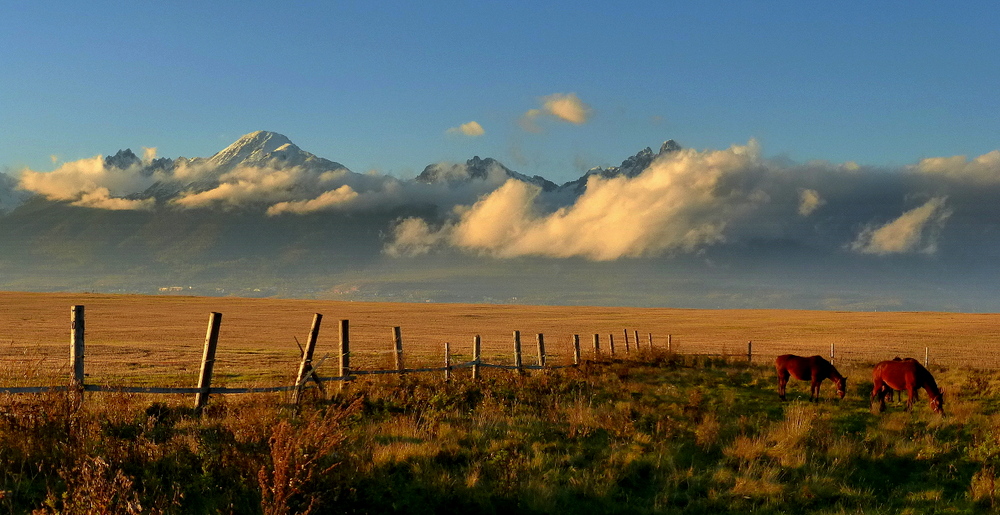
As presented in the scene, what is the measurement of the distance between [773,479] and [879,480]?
2.08 meters

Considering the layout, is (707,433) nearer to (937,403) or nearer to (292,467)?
(937,403)

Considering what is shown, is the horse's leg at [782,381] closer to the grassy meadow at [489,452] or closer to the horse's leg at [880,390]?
the grassy meadow at [489,452]

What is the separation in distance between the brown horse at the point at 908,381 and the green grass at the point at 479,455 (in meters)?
0.46

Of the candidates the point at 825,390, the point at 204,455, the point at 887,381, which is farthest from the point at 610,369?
the point at 204,455

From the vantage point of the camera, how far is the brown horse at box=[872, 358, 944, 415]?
17078 millimetres

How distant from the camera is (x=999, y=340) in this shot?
71.6m

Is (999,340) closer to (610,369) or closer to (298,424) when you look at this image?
(610,369)

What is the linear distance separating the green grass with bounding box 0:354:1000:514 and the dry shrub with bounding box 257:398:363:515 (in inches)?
1.0

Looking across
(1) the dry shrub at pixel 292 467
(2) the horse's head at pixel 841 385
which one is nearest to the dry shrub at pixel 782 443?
(2) the horse's head at pixel 841 385

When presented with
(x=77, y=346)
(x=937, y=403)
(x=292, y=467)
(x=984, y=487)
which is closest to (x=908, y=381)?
(x=937, y=403)

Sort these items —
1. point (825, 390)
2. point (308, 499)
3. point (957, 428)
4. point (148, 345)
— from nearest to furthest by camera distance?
1. point (308, 499)
2. point (957, 428)
3. point (825, 390)
4. point (148, 345)

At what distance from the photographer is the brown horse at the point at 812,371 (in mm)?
18969

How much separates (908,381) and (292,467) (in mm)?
15047

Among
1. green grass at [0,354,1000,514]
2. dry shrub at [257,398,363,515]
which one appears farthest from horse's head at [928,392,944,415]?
dry shrub at [257,398,363,515]
